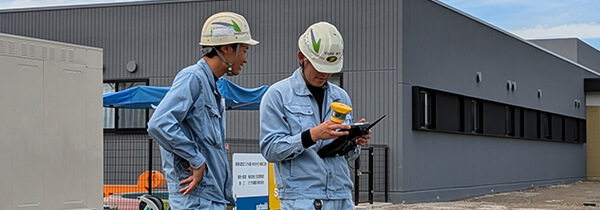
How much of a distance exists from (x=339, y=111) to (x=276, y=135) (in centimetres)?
44

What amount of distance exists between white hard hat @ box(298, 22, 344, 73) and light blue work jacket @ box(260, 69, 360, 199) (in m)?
0.16

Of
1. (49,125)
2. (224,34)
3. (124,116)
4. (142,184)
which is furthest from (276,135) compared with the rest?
(124,116)

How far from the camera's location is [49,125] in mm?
7605

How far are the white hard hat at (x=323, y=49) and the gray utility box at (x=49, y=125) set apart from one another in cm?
349

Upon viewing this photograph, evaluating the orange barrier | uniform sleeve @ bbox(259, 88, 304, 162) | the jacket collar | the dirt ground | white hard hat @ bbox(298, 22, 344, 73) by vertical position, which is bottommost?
the dirt ground

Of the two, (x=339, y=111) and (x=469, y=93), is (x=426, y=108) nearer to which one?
(x=469, y=93)

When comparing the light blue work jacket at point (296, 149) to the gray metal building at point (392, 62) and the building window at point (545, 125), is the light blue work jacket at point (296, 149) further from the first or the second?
the building window at point (545, 125)

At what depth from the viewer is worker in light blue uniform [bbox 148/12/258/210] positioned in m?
4.34

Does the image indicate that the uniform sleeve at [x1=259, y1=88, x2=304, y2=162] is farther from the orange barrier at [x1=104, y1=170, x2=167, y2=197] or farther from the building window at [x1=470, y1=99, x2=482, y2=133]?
the building window at [x1=470, y1=99, x2=482, y2=133]

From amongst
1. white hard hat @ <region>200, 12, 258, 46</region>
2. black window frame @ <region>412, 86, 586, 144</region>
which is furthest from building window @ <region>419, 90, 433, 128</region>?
white hard hat @ <region>200, 12, 258, 46</region>

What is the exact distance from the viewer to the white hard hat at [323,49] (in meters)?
4.55

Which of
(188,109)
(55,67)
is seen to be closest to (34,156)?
(55,67)

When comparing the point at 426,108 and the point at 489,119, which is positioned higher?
the point at 426,108

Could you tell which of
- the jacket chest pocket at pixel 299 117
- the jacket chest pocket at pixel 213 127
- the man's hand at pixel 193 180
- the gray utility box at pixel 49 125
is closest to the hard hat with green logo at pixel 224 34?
the jacket chest pocket at pixel 213 127
